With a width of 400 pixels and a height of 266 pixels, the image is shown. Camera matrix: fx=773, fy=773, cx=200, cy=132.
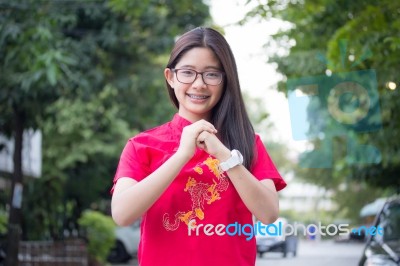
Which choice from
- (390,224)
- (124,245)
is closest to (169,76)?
(390,224)

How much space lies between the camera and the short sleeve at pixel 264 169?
220 centimetres

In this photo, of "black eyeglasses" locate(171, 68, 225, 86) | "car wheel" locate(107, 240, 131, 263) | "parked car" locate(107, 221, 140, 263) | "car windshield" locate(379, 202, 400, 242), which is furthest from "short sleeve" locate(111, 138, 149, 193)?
"car wheel" locate(107, 240, 131, 263)

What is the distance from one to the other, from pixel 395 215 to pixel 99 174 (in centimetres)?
1512

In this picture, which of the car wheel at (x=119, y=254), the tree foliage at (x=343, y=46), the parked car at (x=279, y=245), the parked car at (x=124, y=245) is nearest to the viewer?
the parked car at (x=279, y=245)

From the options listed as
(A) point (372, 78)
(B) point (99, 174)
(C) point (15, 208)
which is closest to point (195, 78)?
(A) point (372, 78)

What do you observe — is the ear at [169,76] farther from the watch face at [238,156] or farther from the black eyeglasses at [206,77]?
the watch face at [238,156]

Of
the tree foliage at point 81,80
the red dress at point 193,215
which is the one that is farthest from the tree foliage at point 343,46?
the red dress at point 193,215

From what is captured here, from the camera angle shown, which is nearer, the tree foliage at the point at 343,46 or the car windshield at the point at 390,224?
the car windshield at the point at 390,224

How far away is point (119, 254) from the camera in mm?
19500

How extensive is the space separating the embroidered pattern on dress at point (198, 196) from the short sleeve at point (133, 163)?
0.43 ft

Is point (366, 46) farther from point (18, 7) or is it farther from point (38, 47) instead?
point (18, 7)

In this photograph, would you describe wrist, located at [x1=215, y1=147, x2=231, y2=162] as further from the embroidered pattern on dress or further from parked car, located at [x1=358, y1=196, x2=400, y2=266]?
parked car, located at [x1=358, y1=196, x2=400, y2=266]

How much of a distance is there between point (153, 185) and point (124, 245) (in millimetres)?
17713

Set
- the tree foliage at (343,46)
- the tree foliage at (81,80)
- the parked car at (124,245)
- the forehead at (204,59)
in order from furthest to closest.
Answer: the parked car at (124,245) → the tree foliage at (81,80) → the tree foliage at (343,46) → the forehead at (204,59)
